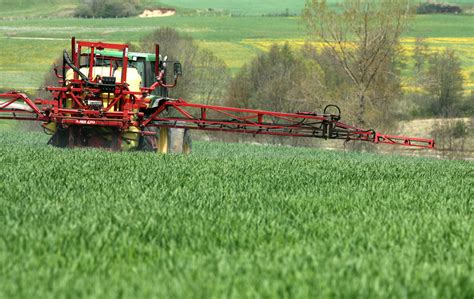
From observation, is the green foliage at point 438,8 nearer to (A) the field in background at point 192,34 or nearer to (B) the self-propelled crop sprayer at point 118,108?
(A) the field in background at point 192,34

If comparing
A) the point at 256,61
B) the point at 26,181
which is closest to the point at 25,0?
the point at 256,61

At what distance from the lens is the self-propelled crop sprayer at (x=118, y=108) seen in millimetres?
16750

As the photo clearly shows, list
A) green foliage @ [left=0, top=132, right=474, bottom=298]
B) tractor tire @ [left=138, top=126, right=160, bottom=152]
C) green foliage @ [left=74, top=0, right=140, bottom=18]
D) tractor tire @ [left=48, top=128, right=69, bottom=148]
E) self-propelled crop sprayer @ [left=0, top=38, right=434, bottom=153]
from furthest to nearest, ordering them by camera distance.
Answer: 1. green foliage @ [left=74, top=0, right=140, bottom=18]
2. tractor tire @ [left=48, top=128, right=69, bottom=148]
3. tractor tire @ [left=138, top=126, right=160, bottom=152]
4. self-propelled crop sprayer @ [left=0, top=38, right=434, bottom=153]
5. green foliage @ [left=0, top=132, right=474, bottom=298]

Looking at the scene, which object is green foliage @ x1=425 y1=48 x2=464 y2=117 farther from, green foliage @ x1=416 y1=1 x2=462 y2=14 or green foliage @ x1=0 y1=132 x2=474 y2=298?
green foliage @ x1=0 y1=132 x2=474 y2=298

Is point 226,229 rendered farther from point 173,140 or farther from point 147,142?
point 173,140

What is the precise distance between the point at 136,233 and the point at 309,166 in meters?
8.83

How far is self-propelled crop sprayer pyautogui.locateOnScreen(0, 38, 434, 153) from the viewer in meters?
16.8

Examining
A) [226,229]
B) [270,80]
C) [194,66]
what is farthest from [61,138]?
[194,66]

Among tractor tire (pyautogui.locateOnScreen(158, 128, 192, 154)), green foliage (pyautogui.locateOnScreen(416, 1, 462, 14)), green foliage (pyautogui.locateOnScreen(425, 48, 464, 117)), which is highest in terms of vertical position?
tractor tire (pyautogui.locateOnScreen(158, 128, 192, 154))

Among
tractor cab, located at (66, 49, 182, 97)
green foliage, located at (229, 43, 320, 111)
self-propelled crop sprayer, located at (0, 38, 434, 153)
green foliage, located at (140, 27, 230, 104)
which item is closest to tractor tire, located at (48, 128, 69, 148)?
self-propelled crop sprayer, located at (0, 38, 434, 153)

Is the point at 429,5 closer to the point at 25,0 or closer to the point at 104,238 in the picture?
the point at 25,0

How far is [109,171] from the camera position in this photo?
12.4 metres

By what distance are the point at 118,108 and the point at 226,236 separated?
35.4 ft

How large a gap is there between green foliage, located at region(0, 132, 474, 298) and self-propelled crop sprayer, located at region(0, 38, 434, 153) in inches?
184
